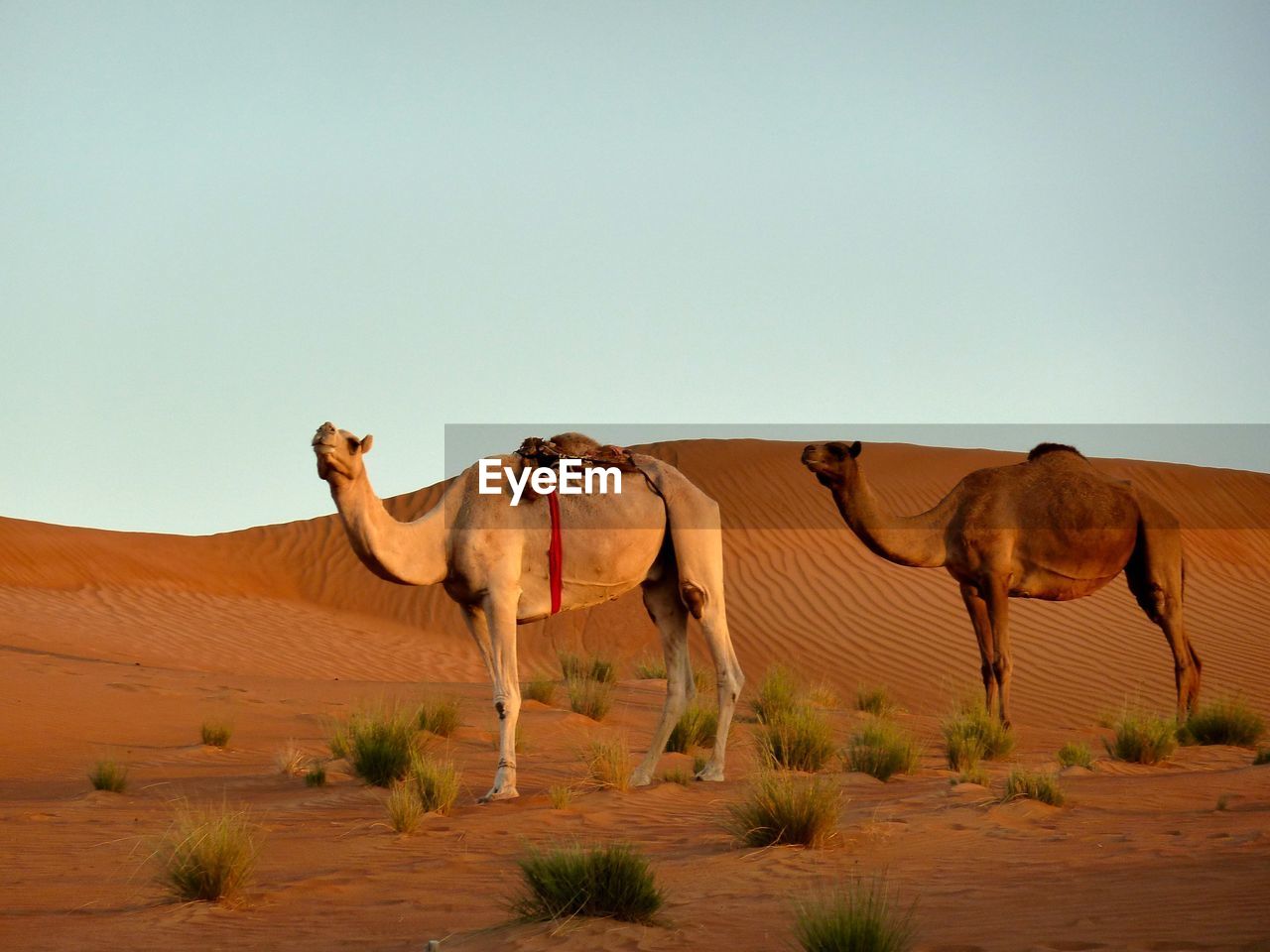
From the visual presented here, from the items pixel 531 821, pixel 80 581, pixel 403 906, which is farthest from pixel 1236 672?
pixel 80 581

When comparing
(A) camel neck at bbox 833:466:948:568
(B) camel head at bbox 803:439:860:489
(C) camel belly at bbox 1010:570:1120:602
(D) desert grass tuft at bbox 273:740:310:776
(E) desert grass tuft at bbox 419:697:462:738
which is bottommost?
(D) desert grass tuft at bbox 273:740:310:776

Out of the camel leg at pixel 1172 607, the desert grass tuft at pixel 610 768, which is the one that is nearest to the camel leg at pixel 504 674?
the desert grass tuft at pixel 610 768

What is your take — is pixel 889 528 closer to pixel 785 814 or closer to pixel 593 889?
pixel 785 814

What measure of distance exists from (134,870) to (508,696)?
2.63 metres

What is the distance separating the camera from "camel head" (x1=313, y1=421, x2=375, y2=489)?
7715 millimetres

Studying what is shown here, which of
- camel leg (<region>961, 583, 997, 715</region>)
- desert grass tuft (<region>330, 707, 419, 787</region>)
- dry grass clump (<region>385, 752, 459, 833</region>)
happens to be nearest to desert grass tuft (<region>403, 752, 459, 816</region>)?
dry grass clump (<region>385, 752, 459, 833</region>)

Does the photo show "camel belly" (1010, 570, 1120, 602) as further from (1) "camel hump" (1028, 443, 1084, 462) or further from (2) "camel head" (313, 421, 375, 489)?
(2) "camel head" (313, 421, 375, 489)

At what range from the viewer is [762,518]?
37438 millimetres

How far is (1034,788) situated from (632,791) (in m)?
2.55

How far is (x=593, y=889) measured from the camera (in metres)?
5.06

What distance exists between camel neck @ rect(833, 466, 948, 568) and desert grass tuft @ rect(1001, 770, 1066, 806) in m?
3.95

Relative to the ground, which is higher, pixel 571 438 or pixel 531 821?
pixel 571 438

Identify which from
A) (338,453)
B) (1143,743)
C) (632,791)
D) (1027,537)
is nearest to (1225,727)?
(1143,743)

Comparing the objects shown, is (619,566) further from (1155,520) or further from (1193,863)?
(1155,520)
